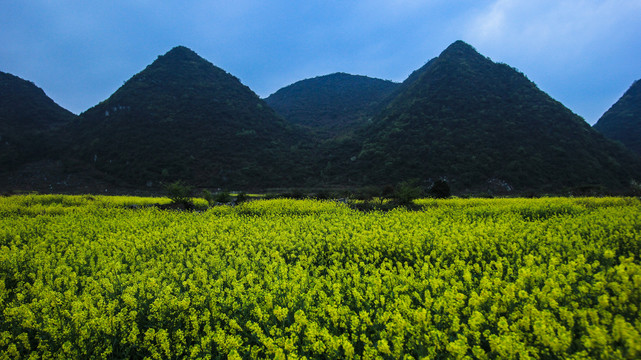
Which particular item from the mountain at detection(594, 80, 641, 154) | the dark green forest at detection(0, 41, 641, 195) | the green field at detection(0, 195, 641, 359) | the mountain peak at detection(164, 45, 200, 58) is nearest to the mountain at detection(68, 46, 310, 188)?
the dark green forest at detection(0, 41, 641, 195)

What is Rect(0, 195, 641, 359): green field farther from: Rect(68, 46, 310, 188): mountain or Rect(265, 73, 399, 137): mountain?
Rect(265, 73, 399, 137): mountain

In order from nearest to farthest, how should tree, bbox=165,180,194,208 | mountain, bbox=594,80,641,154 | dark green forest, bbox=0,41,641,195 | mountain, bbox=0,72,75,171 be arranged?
tree, bbox=165,180,194,208
dark green forest, bbox=0,41,641,195
mountain, bbox=0,72,75,171
mountain, bbox=594,80,641,154

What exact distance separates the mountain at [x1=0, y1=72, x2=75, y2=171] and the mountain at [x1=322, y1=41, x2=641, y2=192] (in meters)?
46.4

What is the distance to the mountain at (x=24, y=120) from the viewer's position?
44.9 metres

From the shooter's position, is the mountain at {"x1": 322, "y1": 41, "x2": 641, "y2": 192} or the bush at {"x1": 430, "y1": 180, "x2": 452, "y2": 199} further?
the mountain at {"x1": 322, "y1": 41, "x2": 641, "y2": 192}

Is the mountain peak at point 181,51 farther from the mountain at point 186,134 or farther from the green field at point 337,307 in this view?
the green field at point 337,307

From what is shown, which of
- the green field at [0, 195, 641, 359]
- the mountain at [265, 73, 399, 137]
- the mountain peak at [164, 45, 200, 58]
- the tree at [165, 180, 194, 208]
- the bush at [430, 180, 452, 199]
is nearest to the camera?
the green field at [0, 195, 641, 359]

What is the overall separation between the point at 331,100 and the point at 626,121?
240ft

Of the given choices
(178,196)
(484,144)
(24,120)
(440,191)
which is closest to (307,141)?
(484,144)

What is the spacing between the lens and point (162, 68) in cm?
6800

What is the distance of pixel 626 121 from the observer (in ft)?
206

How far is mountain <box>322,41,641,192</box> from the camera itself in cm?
3659

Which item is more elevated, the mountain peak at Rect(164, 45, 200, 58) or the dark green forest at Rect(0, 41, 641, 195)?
the mountain peak at Rect(164, 45, 200, 58)

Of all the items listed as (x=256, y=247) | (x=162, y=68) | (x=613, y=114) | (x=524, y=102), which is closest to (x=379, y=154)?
(x=524, y=102)
